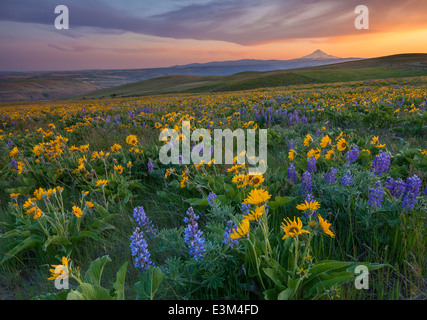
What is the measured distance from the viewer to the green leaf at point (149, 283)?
59.5 inches

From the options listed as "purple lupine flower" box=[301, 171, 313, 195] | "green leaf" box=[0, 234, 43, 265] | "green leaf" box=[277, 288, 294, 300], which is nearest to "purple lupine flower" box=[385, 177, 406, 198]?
"purple lupine flower" box=[301, 171, 313, 195]

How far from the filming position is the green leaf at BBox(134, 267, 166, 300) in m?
1.51

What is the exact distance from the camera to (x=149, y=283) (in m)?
1.53

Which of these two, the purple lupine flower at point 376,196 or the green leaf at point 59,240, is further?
the green leaf at point 59,240

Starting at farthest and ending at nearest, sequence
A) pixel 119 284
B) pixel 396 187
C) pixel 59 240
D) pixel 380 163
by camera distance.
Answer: pixel 380 163 → pixel 59 240 → pixel 396 187 → pixel 119 284

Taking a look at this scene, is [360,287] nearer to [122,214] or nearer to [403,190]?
[403,190]

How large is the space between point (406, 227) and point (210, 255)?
4.59 feet

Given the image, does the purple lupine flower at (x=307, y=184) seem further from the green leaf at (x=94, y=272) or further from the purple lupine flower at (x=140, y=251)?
the green leaf at (x=94, y=272)

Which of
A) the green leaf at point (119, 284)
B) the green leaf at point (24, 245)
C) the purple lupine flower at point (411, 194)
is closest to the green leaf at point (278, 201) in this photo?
the purple lupine flower at point (411, 194)

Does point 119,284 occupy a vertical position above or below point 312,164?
below

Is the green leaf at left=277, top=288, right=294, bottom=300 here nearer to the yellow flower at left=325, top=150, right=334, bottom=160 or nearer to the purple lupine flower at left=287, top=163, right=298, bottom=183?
the purple lupine flower at left=287, top=163, right=298, bottom=183

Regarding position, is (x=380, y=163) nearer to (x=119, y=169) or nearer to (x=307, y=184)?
(x=307, y=184)

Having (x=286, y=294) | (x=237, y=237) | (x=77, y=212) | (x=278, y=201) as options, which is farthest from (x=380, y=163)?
(x=77, y=212)
